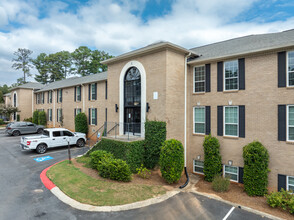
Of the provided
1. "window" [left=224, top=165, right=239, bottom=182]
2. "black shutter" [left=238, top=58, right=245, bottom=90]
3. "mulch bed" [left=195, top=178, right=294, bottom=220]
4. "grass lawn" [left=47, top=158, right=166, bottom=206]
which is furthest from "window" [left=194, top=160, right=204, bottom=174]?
"black shutter" [left=238, top=58, right=245, bottom=90]

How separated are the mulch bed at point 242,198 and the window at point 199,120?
136 inches

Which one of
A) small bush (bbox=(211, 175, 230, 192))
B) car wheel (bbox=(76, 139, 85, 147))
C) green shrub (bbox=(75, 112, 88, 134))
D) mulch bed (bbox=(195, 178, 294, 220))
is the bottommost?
mulch bed (bbox=(195, 178, 294, 220))

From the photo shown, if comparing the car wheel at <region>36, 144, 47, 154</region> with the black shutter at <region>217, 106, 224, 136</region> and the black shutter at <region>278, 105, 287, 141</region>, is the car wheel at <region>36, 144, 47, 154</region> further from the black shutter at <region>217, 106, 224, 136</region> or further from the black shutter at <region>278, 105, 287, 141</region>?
the black shutter at <region>278, 105, 287, 141</region>

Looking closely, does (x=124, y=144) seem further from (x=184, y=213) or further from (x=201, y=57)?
(x=201, y=57)

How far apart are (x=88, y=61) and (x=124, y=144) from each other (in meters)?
42.8

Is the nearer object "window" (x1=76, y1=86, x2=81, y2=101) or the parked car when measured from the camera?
"window" (x1=76, y1=86, x2=81, y2=101)

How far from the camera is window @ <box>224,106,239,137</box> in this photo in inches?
441

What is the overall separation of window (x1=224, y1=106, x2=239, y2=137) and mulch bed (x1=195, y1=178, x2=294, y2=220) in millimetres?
3223

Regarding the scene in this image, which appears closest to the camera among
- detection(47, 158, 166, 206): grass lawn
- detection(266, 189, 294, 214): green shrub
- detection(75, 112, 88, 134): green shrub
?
detection(47, 158, 166, 206): grass lawn

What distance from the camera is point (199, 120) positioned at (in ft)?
42.1

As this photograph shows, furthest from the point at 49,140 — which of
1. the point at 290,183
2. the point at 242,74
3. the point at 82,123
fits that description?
the point at 290,183

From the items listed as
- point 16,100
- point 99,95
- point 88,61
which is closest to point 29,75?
point 88,61

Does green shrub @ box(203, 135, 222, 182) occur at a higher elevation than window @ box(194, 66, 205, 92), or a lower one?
lower

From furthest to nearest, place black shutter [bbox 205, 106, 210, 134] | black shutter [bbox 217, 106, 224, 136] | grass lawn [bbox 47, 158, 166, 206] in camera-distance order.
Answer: black shutter [bbox 205, 106, 210, 134] < black shutter [bbox 217, 106, 224, 136] < grass lawn [bbox 47, 158, 166, 206]
